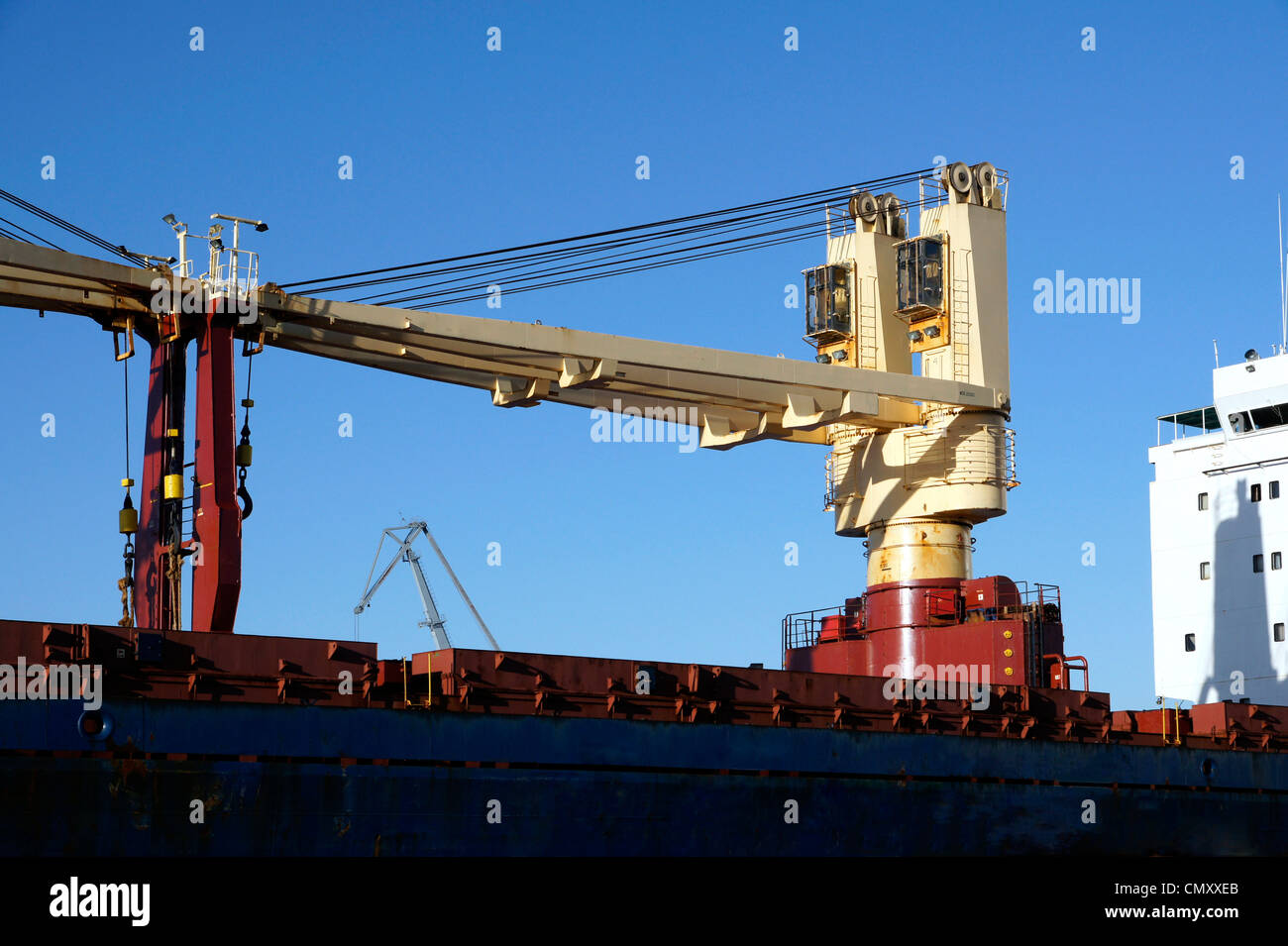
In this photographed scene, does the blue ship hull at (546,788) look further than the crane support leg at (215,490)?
No

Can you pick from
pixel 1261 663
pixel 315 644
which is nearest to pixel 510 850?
pixel 315 644

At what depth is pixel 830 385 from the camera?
35156 millimetres

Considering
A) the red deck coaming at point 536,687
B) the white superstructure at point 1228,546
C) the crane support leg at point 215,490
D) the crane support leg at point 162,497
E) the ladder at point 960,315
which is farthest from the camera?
the white superstructure at point 1228,546

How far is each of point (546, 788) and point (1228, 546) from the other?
2690 cm

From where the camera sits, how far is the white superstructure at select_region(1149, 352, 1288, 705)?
43.6 meters

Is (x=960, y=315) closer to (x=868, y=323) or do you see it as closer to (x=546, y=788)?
(x=868, y=323)

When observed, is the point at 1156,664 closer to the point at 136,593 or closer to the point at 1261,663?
the point at 1261,663

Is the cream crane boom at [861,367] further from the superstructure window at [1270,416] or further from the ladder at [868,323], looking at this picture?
the superstructure window at [1270,416]

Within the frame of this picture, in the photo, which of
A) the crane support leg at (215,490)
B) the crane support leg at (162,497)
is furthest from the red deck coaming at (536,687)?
the crane support leg at (162,497)

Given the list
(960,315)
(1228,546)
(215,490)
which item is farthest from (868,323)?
(215,490)

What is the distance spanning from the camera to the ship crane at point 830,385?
2809 centimetres

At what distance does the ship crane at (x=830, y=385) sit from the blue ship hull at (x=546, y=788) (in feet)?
11.7

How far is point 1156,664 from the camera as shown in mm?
46625

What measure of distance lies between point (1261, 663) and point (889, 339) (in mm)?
14456
